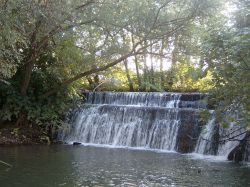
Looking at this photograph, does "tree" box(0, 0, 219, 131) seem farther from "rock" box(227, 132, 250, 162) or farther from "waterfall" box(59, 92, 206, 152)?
"rock" box(227, 132, 250, 162)

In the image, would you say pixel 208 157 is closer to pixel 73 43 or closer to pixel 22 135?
pixel 73 43

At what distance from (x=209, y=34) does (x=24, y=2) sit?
3.33 meters

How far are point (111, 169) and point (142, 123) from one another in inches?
220

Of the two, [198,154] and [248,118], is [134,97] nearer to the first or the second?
[198,154]

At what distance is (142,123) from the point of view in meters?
16.0

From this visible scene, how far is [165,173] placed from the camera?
33.2ft

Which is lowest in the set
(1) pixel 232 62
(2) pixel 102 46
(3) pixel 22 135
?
(3) pixel 22 135

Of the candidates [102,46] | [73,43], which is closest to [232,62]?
[102,46]

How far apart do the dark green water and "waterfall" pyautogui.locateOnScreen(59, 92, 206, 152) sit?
1.45m

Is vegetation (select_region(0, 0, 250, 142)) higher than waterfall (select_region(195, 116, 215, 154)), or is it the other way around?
vegetation (select_region(0, 0, 250, 142))

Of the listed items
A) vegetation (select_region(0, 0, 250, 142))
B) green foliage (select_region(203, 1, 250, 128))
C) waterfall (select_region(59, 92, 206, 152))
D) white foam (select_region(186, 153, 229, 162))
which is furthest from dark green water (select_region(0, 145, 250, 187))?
green foliage (select_region(203, 1, 250, 128))

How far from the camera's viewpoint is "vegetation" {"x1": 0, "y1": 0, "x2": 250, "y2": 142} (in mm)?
7238

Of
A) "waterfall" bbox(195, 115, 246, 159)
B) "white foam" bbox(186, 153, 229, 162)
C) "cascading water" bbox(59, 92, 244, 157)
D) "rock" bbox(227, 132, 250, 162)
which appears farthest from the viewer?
"cascading water" bbox(59, 92, 244, 157)

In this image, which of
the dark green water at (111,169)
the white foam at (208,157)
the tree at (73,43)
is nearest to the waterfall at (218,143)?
the white foam at (208,157)
